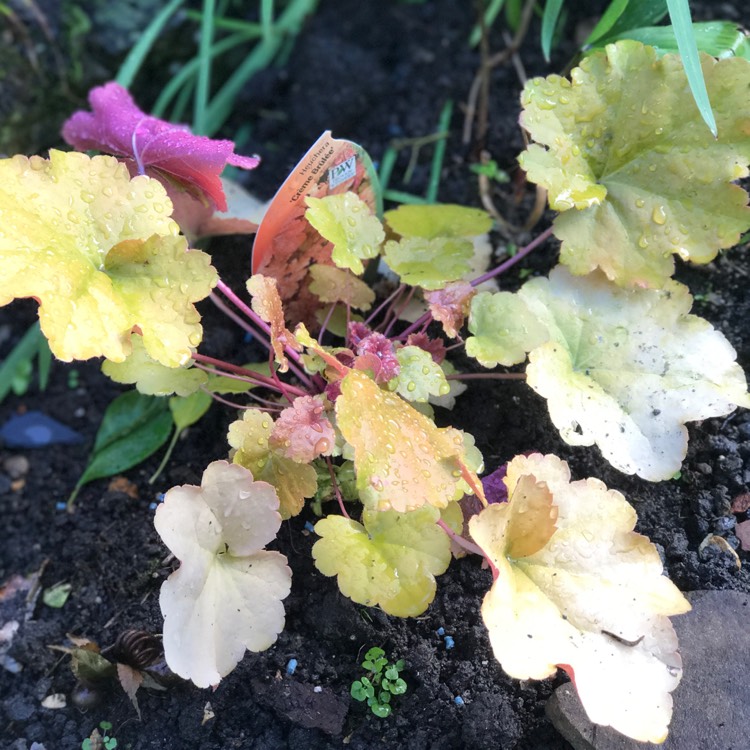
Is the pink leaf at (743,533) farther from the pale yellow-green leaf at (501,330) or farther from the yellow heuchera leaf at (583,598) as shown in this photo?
the pale yellow-green leaf at (501,330)

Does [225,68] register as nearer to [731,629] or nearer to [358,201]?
[358,201]

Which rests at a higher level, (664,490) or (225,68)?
(225,68)

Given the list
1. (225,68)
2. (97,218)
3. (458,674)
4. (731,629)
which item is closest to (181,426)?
(97,218)

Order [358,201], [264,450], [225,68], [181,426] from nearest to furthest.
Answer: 1. [264,450]
2. [358,201]
3. [181,426]
4. [225,68]

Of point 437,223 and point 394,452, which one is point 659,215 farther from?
point 394,452

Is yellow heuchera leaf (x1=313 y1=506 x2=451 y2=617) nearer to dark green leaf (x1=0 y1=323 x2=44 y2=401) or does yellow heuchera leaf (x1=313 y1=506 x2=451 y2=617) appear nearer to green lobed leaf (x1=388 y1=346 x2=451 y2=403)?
green lobed leaf (x1=388 y1=346 x2=451 y2=403)

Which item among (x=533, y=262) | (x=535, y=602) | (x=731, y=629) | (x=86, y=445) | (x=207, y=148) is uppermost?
(x=207, y=148)

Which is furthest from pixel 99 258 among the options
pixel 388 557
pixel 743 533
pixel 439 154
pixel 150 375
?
pixel 743 533
